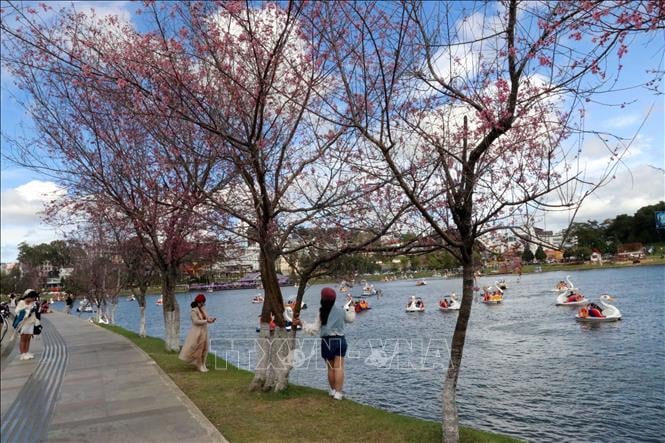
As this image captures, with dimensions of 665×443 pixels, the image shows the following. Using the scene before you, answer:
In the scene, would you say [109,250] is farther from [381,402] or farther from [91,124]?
[381,402]

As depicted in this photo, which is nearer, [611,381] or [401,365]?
[611,381]

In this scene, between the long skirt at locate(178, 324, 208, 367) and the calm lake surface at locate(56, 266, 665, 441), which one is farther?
the long skirt at locate(178, 324, 208, 367)

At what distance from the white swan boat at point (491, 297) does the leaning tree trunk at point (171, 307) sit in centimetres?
2941

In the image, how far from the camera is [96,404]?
27.0 ft

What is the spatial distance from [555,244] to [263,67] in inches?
184

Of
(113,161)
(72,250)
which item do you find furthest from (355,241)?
(72,250)

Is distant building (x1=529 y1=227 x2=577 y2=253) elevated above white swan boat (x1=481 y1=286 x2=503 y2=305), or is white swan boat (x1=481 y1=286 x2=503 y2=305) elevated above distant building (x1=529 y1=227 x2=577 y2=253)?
distant building (x1=529 y1=227 x2=577 y2=253)

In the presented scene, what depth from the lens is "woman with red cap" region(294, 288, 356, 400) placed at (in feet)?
29.0

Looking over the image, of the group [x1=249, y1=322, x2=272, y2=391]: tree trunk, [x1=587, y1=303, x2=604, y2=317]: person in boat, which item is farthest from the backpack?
[x1=587, y1=303, x2=604, y2=317]: person in boat

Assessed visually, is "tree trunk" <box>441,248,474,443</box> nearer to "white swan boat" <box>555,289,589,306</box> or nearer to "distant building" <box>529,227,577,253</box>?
"distant building" <box>529,227,577,253</box>

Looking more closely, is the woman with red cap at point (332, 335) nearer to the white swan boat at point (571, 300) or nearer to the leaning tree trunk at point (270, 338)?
the leaning tree trunk at point (270, 338)

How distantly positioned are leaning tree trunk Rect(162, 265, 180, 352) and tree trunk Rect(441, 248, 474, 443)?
10.6m

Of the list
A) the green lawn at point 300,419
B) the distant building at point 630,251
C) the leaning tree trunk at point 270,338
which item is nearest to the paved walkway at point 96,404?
the green lawn at point 300,419

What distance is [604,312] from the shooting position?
26156 millimetres
